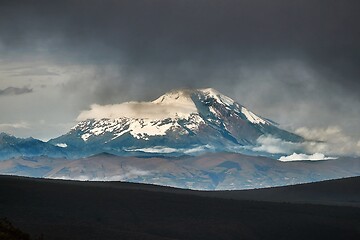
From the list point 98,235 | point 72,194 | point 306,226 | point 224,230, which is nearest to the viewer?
point 98,235

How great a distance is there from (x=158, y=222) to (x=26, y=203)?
18690mm

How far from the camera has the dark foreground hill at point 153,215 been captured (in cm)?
8225

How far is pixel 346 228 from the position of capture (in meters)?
96.4

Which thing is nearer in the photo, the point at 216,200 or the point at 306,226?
the point at 306,226

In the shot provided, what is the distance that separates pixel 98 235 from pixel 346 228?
37.9 m

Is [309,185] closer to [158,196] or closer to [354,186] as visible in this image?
[354,186]

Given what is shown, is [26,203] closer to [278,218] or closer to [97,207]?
[97,207]

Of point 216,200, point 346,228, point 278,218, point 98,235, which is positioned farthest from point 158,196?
point 98,235

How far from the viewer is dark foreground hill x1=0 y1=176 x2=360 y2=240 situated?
82.2 metres

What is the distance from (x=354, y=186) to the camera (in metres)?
162

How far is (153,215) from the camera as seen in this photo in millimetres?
97938

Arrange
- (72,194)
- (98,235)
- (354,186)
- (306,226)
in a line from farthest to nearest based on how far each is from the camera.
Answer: (354,186), (72,194), (306,226), (98,235)

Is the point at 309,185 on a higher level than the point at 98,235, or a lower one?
higher

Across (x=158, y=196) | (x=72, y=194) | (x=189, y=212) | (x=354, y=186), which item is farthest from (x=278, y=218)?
(x=354, y=186)
